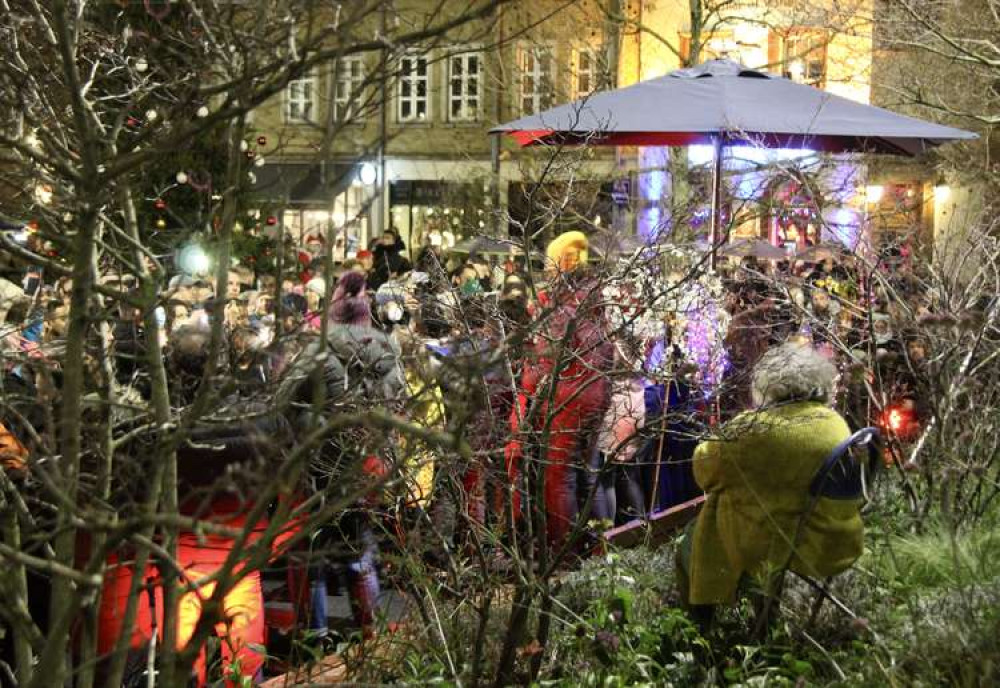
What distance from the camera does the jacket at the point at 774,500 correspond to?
195 inches

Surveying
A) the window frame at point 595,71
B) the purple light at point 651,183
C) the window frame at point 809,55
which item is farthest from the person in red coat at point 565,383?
the window frame at point 809,55

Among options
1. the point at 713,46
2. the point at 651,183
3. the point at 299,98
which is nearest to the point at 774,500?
the point at 299,98

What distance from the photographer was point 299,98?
4191 millimetres

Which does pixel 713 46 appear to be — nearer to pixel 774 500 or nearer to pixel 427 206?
pixel 427 206

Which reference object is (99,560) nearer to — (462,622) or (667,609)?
(462,622)

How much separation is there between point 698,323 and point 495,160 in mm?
3801

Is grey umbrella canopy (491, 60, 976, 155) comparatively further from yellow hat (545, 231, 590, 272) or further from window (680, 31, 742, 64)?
window (680, 31, 742, 64)

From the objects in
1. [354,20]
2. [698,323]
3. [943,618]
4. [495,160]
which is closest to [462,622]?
[943,618]

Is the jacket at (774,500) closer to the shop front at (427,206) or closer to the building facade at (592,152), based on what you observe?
the building facade at (592,152)

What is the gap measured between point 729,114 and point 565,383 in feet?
12.7

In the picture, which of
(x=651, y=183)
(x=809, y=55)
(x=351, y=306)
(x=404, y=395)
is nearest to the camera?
(x=404, y=395)

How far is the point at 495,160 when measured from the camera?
1186 centimetres

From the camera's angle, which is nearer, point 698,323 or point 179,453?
point 179,453

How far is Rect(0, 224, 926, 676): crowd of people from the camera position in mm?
3184
